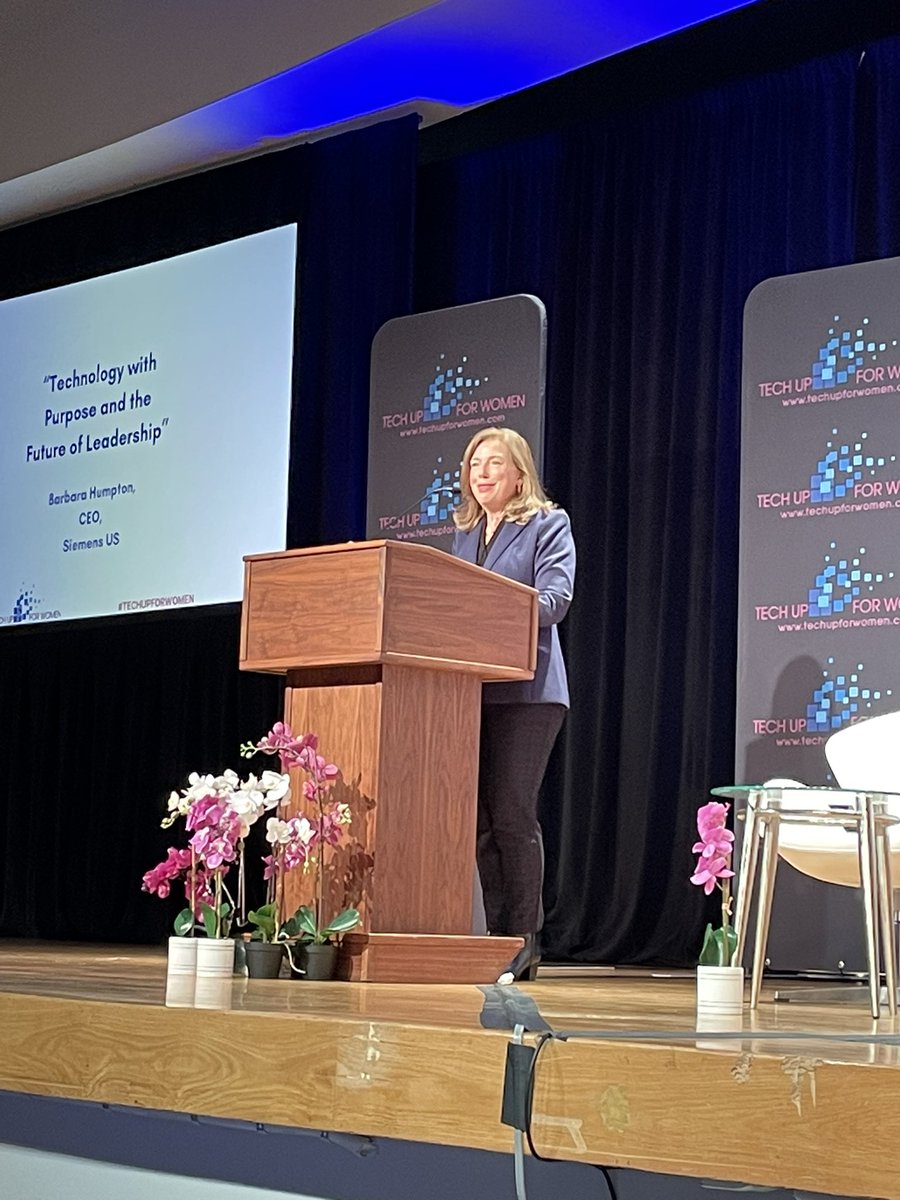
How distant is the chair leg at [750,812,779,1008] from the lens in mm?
3305

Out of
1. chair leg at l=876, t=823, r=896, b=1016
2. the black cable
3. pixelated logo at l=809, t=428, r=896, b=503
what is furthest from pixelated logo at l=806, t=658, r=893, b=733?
the black cable

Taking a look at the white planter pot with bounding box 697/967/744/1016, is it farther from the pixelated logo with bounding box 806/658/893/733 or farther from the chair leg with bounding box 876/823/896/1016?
the pixelated logo with bounding box 806/658/893/733

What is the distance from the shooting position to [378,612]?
342 cm

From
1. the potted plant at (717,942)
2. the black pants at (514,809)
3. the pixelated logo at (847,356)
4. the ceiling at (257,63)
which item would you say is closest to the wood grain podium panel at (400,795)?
the black pants at (514,809)

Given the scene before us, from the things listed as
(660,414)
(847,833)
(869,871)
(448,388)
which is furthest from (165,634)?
(869,871)

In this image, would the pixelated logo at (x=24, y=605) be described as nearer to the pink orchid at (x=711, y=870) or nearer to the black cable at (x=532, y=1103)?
the pink orchid at (x=711, y=870)

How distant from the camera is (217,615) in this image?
642 centimetres

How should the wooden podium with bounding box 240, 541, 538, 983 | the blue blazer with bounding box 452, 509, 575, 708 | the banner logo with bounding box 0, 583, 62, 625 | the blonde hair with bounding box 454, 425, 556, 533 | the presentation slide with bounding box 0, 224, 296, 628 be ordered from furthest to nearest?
the banner logo with bounding box 0, 583, 62, 625
the presentation slide with bounding box 0, 224, 296, 628
the blonde hair with bounding box 454, 425, 556, 533
the blue blazer with bounding box 452, 509, 575, 708
the wooden podium with bounding box 240, 541, 538, 983

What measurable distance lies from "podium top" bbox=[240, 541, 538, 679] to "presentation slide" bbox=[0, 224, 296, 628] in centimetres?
267

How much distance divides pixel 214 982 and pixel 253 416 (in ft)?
12.2

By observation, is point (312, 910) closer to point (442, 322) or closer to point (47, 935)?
point (442, 322)

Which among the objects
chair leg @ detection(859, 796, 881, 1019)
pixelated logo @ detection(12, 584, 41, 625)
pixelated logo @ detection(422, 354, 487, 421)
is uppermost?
pixelated logo @ detection(422, 354, 487, 421)

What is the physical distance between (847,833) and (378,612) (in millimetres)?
1196

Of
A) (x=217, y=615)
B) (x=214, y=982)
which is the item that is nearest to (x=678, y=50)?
(x=217, y=615)
